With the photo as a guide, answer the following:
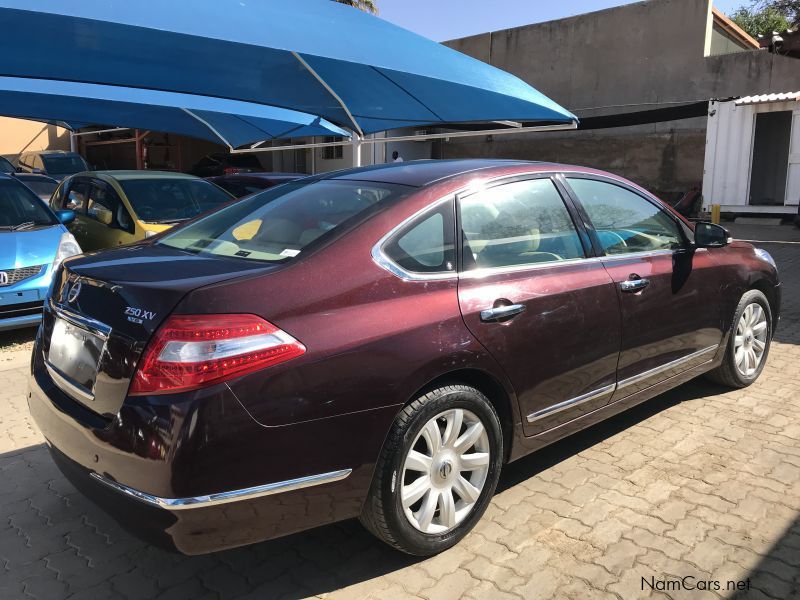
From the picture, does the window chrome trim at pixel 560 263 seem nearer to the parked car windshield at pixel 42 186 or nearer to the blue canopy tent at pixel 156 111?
the blue canopy tent at pixel 156 111

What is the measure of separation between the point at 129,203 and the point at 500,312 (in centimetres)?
597

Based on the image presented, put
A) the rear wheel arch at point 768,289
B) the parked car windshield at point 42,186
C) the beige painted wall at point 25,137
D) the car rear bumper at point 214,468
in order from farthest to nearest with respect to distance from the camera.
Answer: the beige painted wall at point 25,137, the parked car windshield at point 42,186, the rear wheel arch at point 768,289, the car rear bumper at point 214,468

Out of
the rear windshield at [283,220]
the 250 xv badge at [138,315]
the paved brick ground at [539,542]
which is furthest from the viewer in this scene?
the rear windshield at [283,220]

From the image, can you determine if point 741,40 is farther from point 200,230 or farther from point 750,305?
point 200,230

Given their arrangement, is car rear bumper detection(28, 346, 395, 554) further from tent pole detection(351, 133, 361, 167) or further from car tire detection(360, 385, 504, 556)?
tent pole detection(351, 133, 361, 167)

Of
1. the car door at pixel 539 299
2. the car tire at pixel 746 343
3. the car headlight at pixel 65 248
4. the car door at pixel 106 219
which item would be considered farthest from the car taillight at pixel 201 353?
the car door at pixel 106 219

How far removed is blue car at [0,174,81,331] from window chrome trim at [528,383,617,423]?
469cm

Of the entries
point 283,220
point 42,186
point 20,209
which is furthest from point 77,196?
point 283,220

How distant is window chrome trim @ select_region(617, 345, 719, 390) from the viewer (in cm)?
338

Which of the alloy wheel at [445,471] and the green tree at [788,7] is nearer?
the alloy wheel at [445,471]

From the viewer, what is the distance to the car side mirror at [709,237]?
388 cm

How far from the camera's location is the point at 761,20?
113 ft

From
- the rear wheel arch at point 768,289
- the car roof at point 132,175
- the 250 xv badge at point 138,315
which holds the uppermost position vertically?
the car roof at point 132,175

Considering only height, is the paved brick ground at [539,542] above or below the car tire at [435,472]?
below
